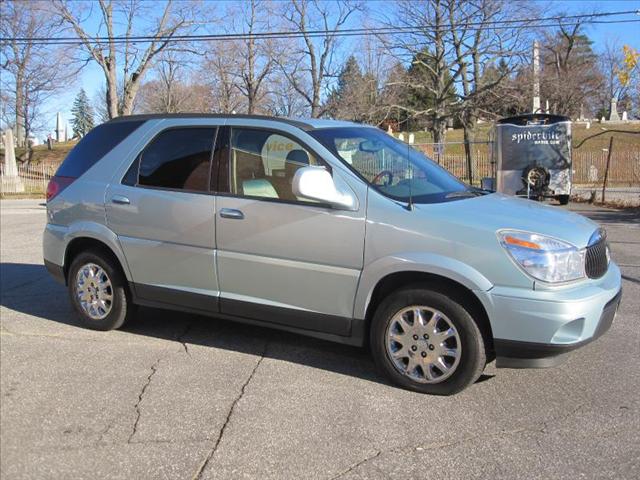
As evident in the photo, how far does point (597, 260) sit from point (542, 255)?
587 millimetres

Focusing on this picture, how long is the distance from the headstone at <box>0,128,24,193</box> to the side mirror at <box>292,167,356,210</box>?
94.8ft

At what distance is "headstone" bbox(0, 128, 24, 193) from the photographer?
1134 inches

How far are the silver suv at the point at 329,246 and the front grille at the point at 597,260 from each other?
0.01 meters

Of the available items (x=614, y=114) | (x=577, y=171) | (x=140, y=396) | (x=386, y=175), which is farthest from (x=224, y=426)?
(x=614, y=114)

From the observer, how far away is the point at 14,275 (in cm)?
764

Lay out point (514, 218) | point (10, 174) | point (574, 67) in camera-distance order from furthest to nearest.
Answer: point (574, 67) < point (10, 174) < point (514, 218)

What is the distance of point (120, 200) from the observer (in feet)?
16.0

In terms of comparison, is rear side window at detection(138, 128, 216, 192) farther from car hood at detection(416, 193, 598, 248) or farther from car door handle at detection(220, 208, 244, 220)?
car hood at detection(416, 193, 598, 248)

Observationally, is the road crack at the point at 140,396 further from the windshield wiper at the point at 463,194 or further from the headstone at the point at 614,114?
the headstone at the point at 614,114

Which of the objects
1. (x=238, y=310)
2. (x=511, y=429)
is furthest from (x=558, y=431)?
(x=238, y=310)

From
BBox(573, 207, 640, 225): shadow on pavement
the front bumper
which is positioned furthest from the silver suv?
BBox(573, 207, 640, 225): shadow on pavement

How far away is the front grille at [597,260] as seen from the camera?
368 centimetres

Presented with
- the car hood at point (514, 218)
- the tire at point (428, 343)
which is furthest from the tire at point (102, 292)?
the car hood at point (514, 218)

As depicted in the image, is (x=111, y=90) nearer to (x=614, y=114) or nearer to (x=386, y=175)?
(x=386, y=175)
